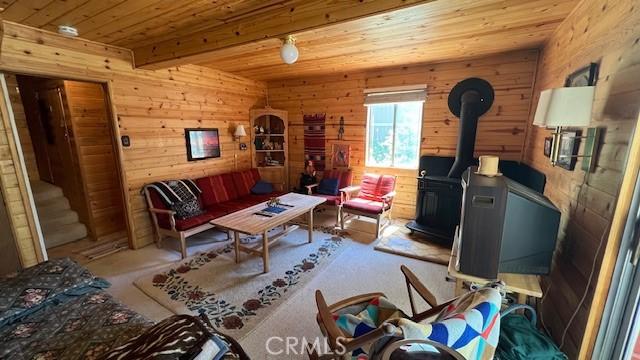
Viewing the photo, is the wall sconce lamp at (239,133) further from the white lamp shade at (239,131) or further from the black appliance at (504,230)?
the black appliance at (504,230)

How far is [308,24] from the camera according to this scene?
1.96 meters

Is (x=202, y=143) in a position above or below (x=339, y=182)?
above

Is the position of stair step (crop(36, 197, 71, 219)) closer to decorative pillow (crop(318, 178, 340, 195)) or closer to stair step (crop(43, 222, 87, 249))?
stair step (crop(43, 222, 87, 249))

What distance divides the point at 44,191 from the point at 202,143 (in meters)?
2.42

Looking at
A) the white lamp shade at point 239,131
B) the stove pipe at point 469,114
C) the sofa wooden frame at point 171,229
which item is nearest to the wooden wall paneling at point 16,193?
the sofa wooden frame at point 171,229

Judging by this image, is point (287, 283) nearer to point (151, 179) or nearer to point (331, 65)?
point (151, 179)

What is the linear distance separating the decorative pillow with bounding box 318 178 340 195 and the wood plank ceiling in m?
1.99

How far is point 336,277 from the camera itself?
2684 mm

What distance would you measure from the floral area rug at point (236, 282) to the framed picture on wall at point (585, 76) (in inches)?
103

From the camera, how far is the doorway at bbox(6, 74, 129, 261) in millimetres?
3502

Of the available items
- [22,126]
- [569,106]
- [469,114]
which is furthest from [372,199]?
[22,126]

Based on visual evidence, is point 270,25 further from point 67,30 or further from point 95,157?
point 95,157

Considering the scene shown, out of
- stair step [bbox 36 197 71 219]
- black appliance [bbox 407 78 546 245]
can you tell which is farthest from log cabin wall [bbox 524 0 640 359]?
stair step [bbox 36 197 71 219]

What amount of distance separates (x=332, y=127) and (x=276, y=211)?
7.17 feet
